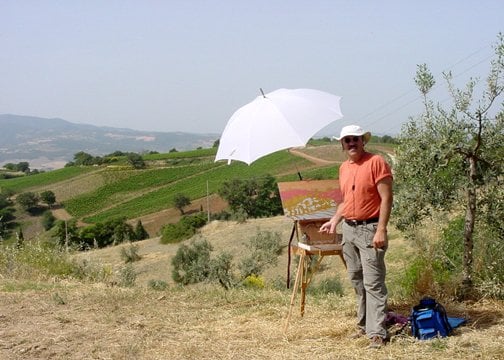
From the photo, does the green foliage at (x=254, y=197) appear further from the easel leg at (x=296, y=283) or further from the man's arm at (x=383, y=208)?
the man's arm at (x=383, y=208)

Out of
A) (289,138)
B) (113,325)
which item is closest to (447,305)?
(289,138)

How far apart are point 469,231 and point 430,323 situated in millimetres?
1564

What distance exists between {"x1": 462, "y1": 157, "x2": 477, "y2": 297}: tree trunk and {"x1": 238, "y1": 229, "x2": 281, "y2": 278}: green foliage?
15.4 m

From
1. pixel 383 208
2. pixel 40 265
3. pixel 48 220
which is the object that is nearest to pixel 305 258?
pixel 383 208

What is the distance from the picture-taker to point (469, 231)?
5.92m

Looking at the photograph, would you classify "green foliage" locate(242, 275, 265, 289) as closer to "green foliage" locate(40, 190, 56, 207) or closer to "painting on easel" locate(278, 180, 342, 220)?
"painting on easel" locate(278, 180, 342, 220)

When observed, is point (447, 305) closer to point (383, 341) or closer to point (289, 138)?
point (383, 341)

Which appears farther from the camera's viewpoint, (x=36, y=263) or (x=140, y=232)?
(x=140, y=232)

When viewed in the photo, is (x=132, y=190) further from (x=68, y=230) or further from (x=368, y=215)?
(x=368, y=215)

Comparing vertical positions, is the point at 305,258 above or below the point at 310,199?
below

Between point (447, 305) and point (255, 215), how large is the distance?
49.3 meters

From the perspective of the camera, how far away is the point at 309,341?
5.00 metres

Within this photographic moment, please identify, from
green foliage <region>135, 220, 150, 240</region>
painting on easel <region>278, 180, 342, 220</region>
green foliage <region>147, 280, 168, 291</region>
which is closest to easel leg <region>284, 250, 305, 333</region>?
painting on easel <region>278, 180, 342, 220</region>

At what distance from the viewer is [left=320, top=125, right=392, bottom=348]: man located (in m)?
4.46
